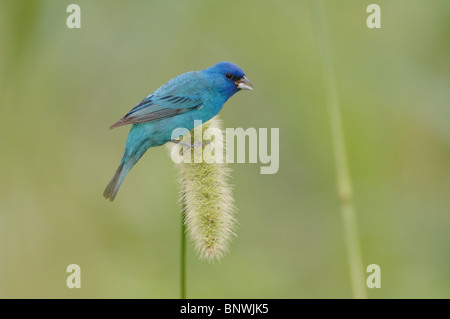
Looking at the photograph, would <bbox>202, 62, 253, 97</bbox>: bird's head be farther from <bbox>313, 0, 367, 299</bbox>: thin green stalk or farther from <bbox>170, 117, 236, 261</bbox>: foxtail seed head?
<bbox>313, 0, 367, 299</bbox>: thin green stalk

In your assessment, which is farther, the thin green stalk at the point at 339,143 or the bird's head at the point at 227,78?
the bird's head at the point at 227,78

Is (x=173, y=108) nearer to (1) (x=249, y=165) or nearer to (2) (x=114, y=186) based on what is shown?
(2) (x=114, y=186)

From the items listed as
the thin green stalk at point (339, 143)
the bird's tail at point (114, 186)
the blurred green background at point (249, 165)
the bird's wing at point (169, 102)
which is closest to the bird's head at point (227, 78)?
the bird's wing at point (169, 102)

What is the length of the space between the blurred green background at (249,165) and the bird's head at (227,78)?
50.5 inches

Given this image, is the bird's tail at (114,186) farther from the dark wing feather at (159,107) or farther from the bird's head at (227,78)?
the bird's head at (227,78)

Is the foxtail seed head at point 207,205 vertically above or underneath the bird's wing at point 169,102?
underneath

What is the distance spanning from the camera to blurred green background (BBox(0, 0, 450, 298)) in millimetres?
5199

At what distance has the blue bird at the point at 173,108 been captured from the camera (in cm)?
387

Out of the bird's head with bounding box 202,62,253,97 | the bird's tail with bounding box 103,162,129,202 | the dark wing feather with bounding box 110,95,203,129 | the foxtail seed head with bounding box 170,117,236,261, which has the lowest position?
the foxtail seed head with bounding box 170,117,236,261

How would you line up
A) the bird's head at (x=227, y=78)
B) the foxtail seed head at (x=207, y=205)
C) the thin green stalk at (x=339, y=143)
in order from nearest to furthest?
the thin green stalk at (x=339, y=143) < the foxtail seed head at (x=207, y=205) < the bird's head at (x=227, y=78)

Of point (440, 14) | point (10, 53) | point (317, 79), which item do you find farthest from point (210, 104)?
point (440, 14)

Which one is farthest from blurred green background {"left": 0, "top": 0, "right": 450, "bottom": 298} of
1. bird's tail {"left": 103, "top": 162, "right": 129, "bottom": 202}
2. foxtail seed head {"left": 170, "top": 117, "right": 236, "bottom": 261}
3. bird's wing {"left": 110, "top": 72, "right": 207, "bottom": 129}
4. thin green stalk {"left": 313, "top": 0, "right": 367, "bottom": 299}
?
thin green stalk {"left": 313, "top": 0, "right": 367, "bottom": 299}

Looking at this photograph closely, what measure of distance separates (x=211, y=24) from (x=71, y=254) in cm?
306

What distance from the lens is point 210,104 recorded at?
439cm
